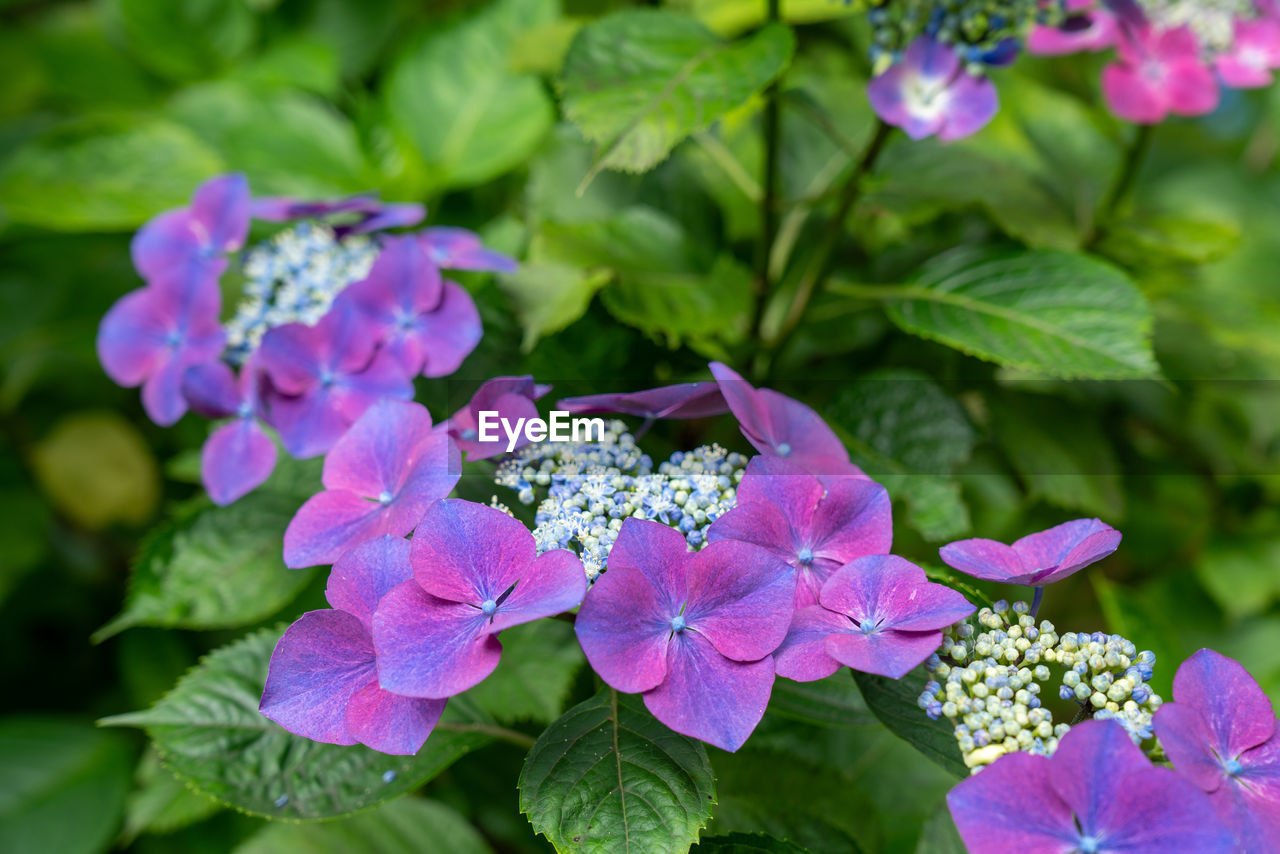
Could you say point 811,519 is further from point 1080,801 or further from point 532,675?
point 532,675

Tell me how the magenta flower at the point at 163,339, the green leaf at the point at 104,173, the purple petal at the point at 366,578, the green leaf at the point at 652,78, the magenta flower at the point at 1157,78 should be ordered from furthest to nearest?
the green leaf at the point at 104,173, the magenta flower at the point at 1157,78, the magenta flower at the point at 163,339, the green leaf at the point at 652,78, the purple petal at the point at 366,578

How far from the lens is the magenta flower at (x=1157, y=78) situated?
95cm

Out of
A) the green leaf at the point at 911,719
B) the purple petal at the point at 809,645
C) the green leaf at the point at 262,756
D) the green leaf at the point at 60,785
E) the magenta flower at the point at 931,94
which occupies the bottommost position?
the green leaf at the point at 60,785

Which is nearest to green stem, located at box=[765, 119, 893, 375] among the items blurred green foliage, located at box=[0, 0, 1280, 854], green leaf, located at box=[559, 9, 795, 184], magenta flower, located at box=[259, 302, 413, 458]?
blurred green foliage, located at box=[0, 0, 1280, 854]

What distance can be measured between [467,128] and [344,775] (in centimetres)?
86

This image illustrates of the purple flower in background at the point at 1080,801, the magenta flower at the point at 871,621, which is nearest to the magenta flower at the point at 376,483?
the magenta flower at the point at 871,621

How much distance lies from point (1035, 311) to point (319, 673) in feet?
2.24

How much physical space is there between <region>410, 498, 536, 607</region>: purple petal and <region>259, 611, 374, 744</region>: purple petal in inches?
2.4

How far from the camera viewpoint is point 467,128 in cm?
122

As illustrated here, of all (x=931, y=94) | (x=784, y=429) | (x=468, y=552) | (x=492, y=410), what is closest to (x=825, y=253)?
(x=931, y=94)

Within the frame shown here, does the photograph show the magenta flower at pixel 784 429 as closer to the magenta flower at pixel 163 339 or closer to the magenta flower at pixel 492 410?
the magenta flower at pixel 492 410

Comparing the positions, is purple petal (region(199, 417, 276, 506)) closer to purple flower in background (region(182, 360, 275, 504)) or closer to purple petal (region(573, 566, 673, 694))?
purple flower in background (region(182, 360, 275, 504))

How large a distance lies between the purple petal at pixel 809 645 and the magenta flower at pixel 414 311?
38cm

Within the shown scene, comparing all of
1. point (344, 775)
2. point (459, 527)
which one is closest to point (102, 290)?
point (344, 775)
